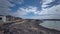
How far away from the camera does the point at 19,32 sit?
243cm

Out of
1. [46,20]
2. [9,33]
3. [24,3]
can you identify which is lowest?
[9,33]

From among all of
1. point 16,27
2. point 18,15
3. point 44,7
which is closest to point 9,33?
point 16,27

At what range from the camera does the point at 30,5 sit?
8.03 ft

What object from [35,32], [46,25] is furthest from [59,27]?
[35,32]

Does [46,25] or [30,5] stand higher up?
[30,5]

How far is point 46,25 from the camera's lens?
7.83 feet

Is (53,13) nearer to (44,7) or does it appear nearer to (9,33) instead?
(44,7)

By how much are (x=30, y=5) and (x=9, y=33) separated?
676 mm

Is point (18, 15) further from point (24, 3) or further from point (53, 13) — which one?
point (53, 13)

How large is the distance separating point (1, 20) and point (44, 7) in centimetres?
88

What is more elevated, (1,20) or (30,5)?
(30,5)

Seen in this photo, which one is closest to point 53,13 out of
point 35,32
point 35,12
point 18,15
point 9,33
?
point 35,12

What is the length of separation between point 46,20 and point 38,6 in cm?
31

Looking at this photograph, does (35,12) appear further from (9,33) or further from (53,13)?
(9,33)
